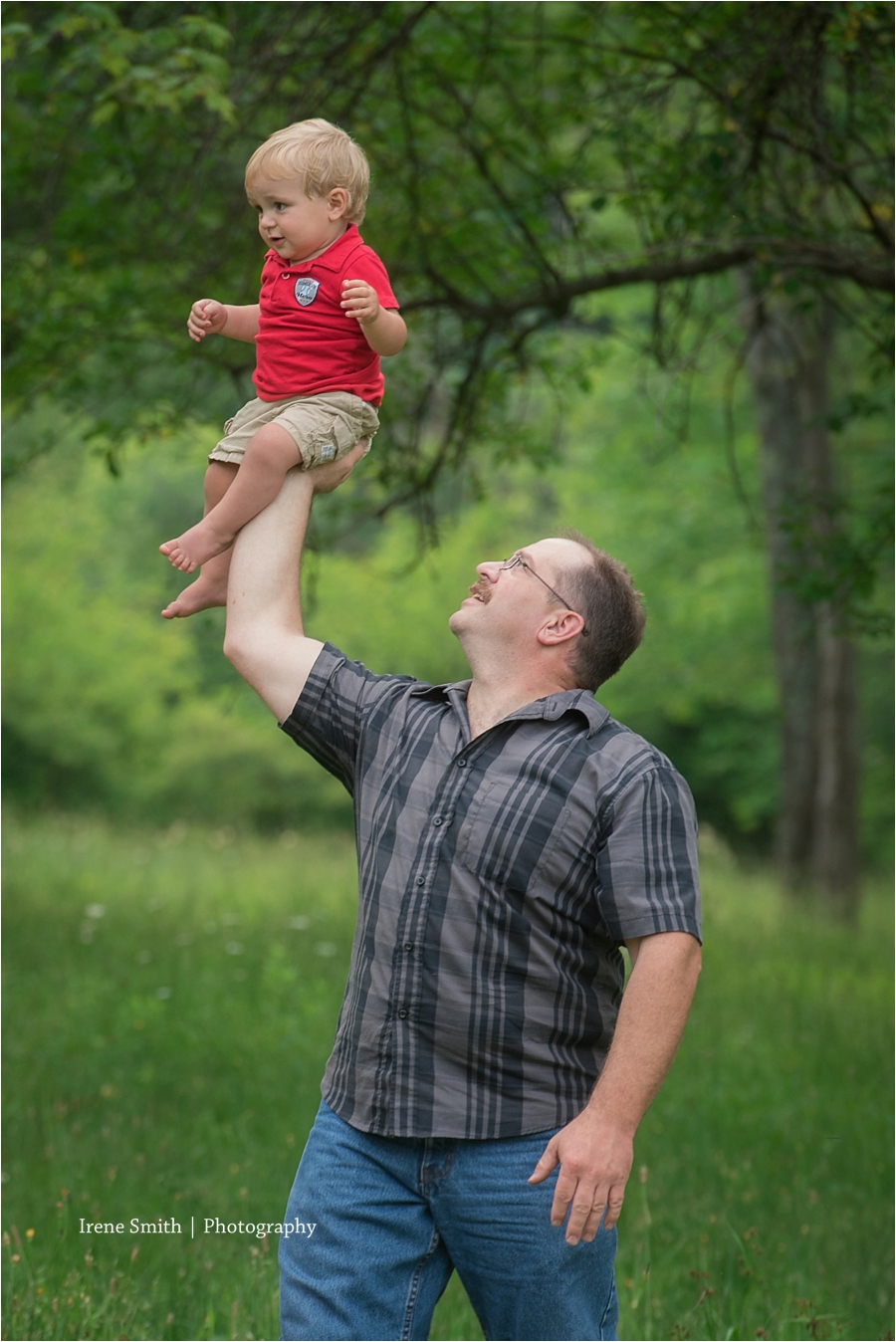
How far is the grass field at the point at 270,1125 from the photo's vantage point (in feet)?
12.0

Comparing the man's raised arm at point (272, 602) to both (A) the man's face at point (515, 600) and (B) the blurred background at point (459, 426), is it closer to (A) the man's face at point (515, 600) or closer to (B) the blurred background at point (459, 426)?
(A) the man's face at point (515, 600)

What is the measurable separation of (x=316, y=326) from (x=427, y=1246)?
5.72ft

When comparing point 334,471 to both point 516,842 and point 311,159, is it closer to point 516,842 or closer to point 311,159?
point 311,159

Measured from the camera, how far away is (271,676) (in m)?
2.52

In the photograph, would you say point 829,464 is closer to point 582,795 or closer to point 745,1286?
point 745,1286

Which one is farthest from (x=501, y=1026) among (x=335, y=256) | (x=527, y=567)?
(x=335, y=256)

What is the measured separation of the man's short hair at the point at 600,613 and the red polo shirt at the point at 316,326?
579 millimetres

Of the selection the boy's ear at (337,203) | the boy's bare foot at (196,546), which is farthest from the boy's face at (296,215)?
the boy's bare foot at (196,546)

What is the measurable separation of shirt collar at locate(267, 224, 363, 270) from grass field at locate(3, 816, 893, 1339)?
2605 mm

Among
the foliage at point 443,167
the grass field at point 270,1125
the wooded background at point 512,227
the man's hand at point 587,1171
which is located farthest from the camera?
the wooded background at point 512,227

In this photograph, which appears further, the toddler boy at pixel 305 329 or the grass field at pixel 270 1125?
the grass field at pixel 270 1125

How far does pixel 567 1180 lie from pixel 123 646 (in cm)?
2012

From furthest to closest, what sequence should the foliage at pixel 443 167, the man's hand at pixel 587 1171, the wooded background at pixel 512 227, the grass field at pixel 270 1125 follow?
the wooded background at pixel 512 227 < the foliage at pixel 443 167 < the grass field at pixel 270 1125 < the man's hand at pixel 587 1171

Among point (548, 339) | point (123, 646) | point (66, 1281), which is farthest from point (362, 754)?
point (123, 646)
